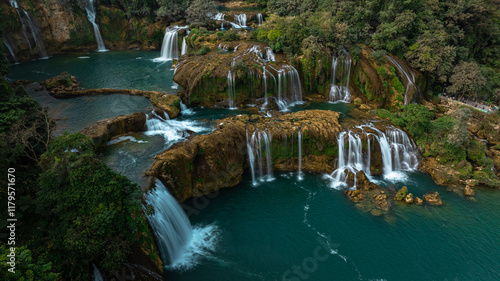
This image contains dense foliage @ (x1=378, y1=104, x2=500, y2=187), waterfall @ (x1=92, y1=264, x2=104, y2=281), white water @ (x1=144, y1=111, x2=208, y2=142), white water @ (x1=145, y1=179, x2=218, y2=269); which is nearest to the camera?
waterfall @ (x1=92, y1=264, x2=104, y2=281)

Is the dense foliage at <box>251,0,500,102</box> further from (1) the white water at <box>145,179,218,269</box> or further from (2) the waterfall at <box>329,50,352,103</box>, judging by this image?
(1) the white water at <box>145,179,218,269</box>

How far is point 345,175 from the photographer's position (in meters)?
20.7

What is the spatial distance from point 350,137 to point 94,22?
42.4 metres

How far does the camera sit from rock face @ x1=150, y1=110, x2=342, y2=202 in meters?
17.0

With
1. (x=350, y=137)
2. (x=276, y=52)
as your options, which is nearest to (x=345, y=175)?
(x=350, y=137)

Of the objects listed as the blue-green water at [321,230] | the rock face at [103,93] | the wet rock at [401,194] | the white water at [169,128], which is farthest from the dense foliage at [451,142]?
the rock face at [103,93]

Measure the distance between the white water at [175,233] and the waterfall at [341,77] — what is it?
21.3 m

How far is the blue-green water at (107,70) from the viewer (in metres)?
29.4

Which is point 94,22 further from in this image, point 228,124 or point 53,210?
point 53,210

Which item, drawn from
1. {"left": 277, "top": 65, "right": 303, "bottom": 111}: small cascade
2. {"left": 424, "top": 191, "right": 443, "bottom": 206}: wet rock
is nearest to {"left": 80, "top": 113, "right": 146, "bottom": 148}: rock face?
{"left": 277, "top": 65, "right": 303, "bottom": 111}: small cascade

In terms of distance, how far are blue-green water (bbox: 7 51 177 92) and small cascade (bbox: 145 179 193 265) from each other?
1614 cm

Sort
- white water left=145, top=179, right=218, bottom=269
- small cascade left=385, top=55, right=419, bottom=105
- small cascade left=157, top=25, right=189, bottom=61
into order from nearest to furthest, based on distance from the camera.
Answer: white water left=145, top=179, right=218, bottom=269, small cascade left=385, top=55, right=419, bottom=105, small cascade left=157, top=25, right=189, bottom=61

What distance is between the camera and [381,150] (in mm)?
22125

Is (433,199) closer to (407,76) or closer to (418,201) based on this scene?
(418,201)
